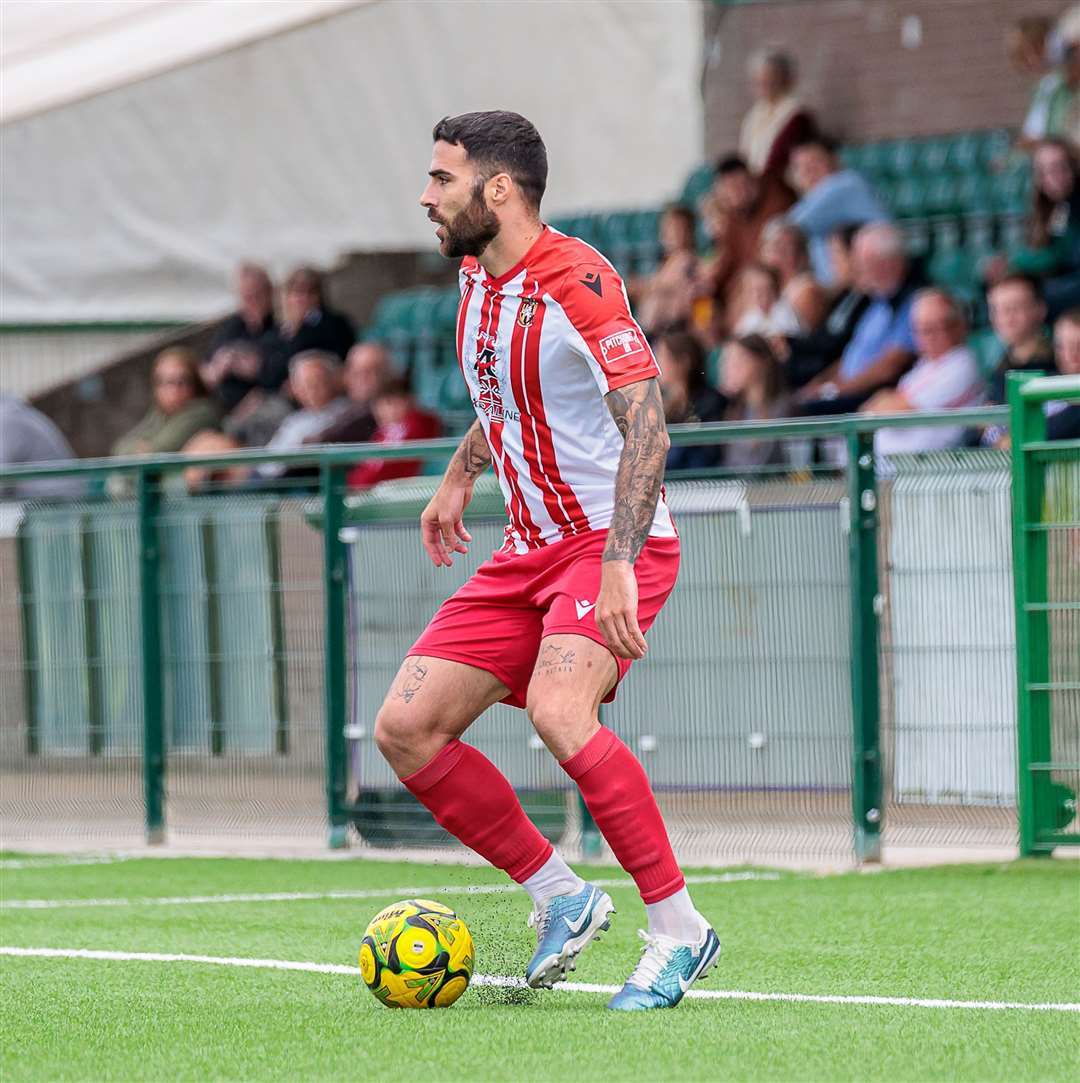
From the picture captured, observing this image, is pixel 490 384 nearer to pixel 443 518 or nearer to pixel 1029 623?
pixel 443 518

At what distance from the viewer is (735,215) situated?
15.3 meters

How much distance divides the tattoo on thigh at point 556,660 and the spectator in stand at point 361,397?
828 centimetres

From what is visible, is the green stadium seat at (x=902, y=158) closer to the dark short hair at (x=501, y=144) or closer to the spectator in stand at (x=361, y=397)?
the spectator in stand at (x=361, y=397)

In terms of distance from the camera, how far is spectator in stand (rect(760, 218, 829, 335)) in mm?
13320

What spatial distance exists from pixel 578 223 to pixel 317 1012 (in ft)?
42.1

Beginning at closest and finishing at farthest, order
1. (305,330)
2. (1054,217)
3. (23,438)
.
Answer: (1054,217) < (23,438) < (305,330)

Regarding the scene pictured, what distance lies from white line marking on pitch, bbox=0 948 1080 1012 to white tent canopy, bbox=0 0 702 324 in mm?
11505

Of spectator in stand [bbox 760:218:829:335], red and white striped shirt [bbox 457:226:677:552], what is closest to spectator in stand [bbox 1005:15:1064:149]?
spectator in stand [bbox 760:218:829:335]

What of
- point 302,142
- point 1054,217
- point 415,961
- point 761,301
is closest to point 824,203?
point 761,301

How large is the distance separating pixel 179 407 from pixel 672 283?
10.9ft

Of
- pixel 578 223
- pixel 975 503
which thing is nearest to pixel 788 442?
pixel 975 503

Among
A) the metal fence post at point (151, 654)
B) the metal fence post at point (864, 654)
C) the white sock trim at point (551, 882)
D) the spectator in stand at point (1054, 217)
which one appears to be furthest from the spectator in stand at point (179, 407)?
the white sock trim at point (551, 882)

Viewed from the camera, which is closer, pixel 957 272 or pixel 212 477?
pixel 212 477

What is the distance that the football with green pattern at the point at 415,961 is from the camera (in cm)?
538
